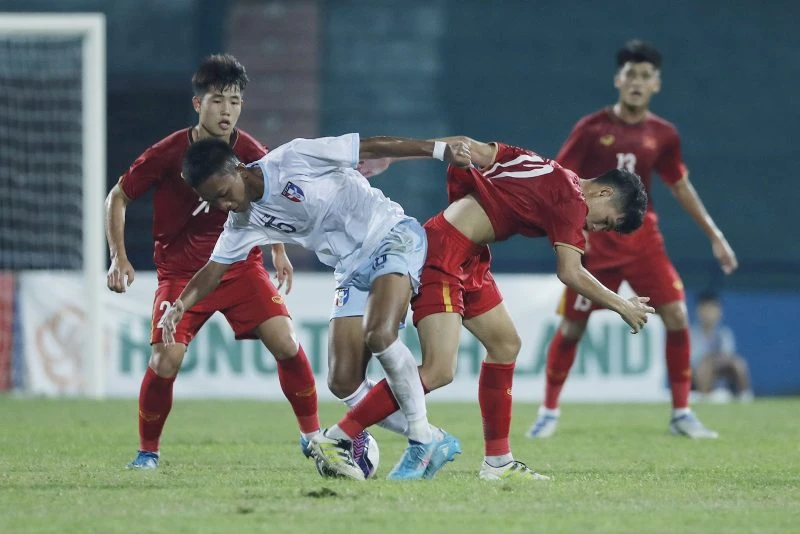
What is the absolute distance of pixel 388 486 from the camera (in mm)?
5453

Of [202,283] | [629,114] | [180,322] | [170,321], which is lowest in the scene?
[180,322]

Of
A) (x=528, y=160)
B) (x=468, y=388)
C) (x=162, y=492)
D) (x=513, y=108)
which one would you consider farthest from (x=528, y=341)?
(x=162, y=492)

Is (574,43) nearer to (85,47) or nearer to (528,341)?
(528,341)

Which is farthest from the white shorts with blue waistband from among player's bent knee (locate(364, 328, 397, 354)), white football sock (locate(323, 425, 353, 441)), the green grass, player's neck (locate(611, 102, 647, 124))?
player's neck (locate(611, 102, 647, 124))

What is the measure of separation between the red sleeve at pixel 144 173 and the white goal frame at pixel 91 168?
527cm

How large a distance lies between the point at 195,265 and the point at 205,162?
1333mm

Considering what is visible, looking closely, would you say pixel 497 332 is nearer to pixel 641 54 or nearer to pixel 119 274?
pixel 119 274

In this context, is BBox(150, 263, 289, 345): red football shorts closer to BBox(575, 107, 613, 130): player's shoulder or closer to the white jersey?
the white jersey

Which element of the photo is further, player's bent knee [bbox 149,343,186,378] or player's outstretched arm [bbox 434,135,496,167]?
player's bent knee [bbox 149,343,186,378]

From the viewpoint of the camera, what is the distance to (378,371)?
12.4 m

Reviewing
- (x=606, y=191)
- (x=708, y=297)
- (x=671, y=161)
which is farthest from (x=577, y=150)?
(x=708, y=297)

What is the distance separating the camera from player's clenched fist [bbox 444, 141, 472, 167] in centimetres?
564

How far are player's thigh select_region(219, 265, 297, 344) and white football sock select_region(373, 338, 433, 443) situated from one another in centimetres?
109

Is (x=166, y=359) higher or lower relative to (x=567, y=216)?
lower
